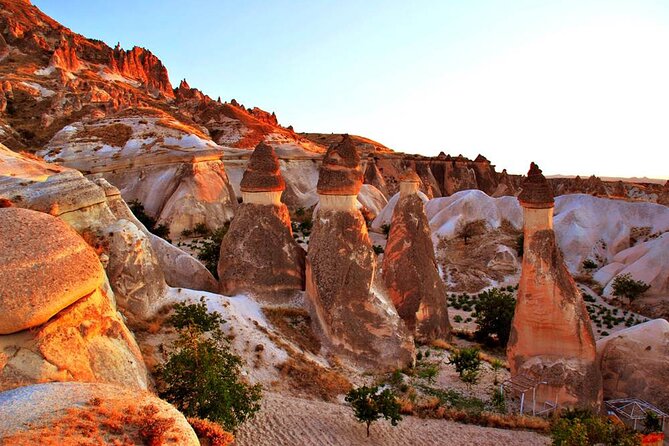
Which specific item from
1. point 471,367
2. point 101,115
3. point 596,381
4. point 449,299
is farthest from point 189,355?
point 101,115

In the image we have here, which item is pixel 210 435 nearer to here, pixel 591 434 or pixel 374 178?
pixel 591 434

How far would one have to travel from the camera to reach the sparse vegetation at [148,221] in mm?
27337

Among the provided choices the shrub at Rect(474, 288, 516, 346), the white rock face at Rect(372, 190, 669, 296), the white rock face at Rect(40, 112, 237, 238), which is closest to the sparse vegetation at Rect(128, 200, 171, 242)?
the white rock face at Rect(40, 112, 237, 238)

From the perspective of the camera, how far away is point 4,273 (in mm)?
7695

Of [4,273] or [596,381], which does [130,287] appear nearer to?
[4,273]

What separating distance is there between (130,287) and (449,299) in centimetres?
1857

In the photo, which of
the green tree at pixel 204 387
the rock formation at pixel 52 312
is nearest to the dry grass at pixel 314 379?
the green tree at pixel 204 387

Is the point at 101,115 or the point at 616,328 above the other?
the point at 101,115

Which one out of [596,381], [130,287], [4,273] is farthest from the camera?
[596,381]

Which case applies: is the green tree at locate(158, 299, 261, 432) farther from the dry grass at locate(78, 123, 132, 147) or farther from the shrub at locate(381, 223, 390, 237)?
the dry grass at locate(78, 123, 132, 147)

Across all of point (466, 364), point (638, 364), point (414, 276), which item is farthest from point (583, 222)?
point (466, 364)

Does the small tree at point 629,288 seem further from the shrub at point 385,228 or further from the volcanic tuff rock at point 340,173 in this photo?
the volcanic tuff rock at point 340,173

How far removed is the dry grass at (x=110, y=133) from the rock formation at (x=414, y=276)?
24.7 metres

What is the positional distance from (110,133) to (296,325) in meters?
28.3
